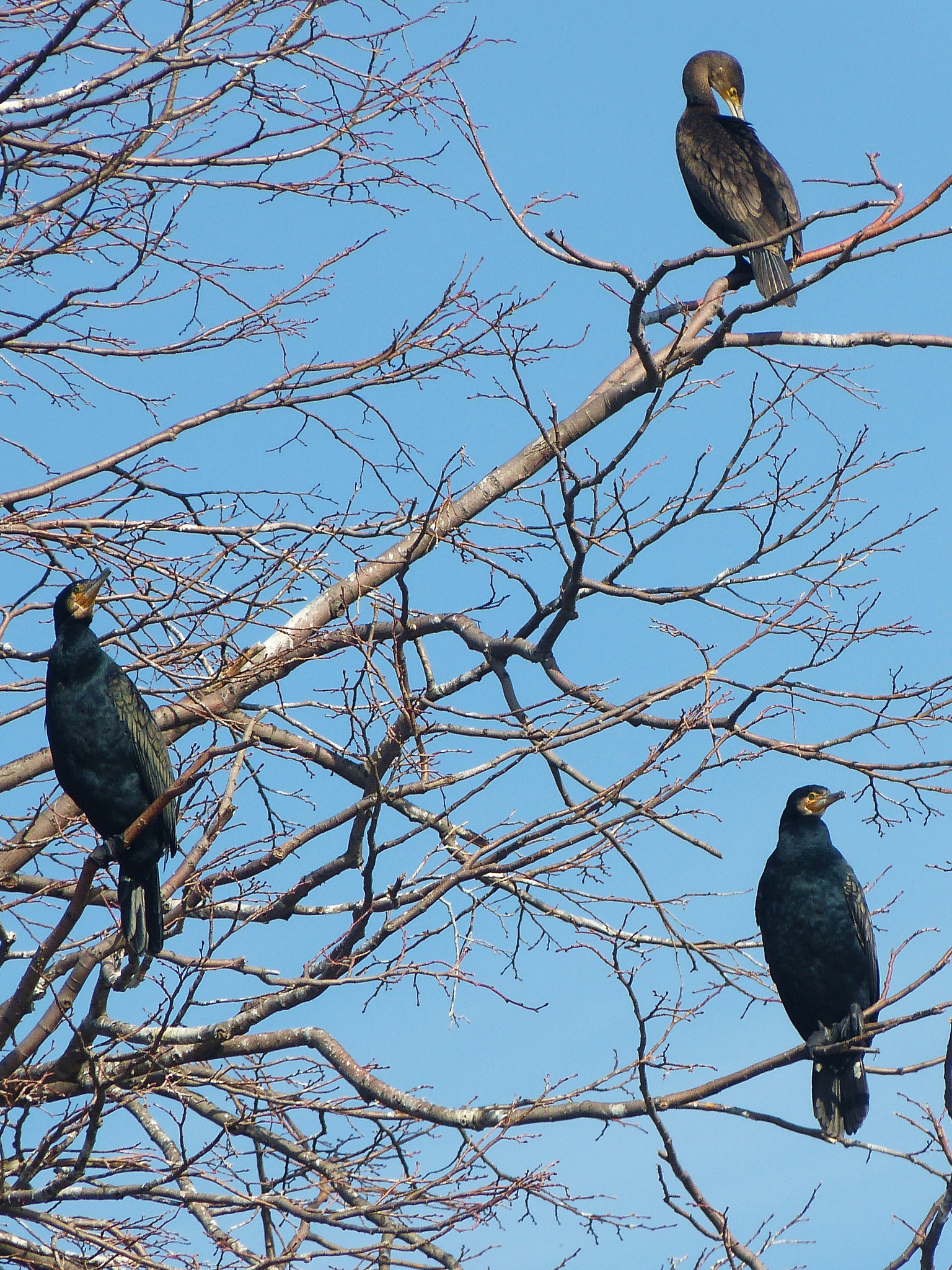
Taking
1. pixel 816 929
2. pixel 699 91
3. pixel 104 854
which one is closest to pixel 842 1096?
pixel 816 929

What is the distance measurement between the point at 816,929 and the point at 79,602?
3.39 meters

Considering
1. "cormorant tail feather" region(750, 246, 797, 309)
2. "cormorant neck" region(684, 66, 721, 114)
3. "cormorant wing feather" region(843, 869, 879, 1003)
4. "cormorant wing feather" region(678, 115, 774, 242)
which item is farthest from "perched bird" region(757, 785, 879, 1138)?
"cormorant neck" region(684, 66, 721, 114)

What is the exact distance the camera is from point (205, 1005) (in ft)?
16.4

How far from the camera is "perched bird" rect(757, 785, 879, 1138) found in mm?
5859

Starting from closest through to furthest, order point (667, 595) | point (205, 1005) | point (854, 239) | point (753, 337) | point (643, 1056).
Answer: point (643, 1056), point (854, 239), point (205, 1005), point (667, 595), point (753, 337)

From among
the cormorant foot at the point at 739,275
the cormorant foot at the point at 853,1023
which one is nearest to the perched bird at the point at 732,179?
the cormorant foot at the point at 739,275

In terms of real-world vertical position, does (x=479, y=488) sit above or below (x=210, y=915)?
above

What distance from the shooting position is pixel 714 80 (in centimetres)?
849

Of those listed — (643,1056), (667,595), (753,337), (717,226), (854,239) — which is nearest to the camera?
(643,1056)

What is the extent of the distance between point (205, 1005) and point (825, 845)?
2.79 metres

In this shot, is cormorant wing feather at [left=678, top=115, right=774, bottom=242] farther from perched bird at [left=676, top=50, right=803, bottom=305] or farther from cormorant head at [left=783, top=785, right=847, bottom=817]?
cormorant head at [left=783, top=785, right=847, bottom=817]

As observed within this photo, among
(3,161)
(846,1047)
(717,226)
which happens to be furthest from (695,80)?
(846,1047)

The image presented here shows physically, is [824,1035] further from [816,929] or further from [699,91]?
[699,91]

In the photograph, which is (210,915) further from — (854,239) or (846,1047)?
(854,239)
